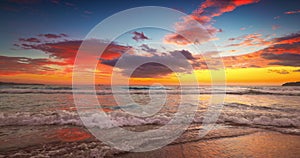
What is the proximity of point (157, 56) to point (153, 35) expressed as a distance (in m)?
1.79

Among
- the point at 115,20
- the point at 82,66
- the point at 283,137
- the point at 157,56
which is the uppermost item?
the point at 115,20

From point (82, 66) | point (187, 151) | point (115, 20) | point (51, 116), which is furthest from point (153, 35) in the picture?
point (187, 151)

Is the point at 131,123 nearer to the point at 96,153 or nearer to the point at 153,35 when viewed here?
the point at 96,153

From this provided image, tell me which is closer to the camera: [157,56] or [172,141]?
[172,141]

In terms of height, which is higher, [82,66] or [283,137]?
[82,66]

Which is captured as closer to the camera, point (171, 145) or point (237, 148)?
point (237, 148)

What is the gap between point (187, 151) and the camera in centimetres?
386

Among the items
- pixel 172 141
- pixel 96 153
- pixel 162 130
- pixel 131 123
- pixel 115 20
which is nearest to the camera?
pixel 96 153

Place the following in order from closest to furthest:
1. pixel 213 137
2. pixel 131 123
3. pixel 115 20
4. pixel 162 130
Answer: pixel 213 137 → pixel 162 130 → pixel 131 123 → pixel 115 20

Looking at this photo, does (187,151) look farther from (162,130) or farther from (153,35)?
(153,35)

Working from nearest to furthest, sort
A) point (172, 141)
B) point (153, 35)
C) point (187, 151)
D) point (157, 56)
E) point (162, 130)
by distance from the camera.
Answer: point (187, 151), point (172, 141), point (162, 130), point (153, 35), point (157, 56)

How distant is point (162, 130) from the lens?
5562 millimetres

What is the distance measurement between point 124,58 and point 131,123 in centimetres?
691

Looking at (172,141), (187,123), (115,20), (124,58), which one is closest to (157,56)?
(124,58)
